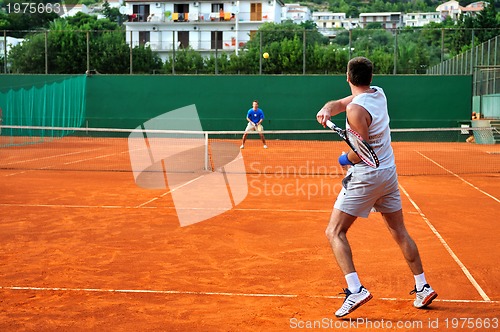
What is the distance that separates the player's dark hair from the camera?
4.91 metres

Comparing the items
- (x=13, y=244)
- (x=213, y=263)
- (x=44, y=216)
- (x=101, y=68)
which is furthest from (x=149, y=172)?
(x=101, y=68)

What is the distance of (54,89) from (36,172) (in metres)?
14.4

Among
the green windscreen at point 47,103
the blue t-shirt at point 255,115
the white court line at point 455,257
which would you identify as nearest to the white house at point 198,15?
the green windscreen at point 47,103

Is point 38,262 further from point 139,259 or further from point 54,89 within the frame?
point 54,89

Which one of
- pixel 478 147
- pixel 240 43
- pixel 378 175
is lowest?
pixel 478 147

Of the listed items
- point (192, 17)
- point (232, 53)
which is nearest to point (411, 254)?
point (232, 53)

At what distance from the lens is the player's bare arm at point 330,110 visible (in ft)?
16.0

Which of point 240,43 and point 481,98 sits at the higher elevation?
point 240,43

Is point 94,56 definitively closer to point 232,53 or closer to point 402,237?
point 232,53

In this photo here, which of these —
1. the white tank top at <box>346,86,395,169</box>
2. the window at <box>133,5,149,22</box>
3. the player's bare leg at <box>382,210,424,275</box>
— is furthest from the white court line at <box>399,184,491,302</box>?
the window at <box>133,5,149,22</box>

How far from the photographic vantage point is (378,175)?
16.1 ft

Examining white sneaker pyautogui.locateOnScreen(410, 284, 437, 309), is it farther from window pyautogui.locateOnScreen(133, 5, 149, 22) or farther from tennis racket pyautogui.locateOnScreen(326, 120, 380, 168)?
window pyautogui.locateOnScreen(133, 5, 149, 22)

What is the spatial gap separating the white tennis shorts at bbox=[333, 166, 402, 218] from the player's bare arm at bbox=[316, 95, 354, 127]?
42 centimetres

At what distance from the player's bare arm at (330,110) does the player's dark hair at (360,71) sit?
0.53ft
